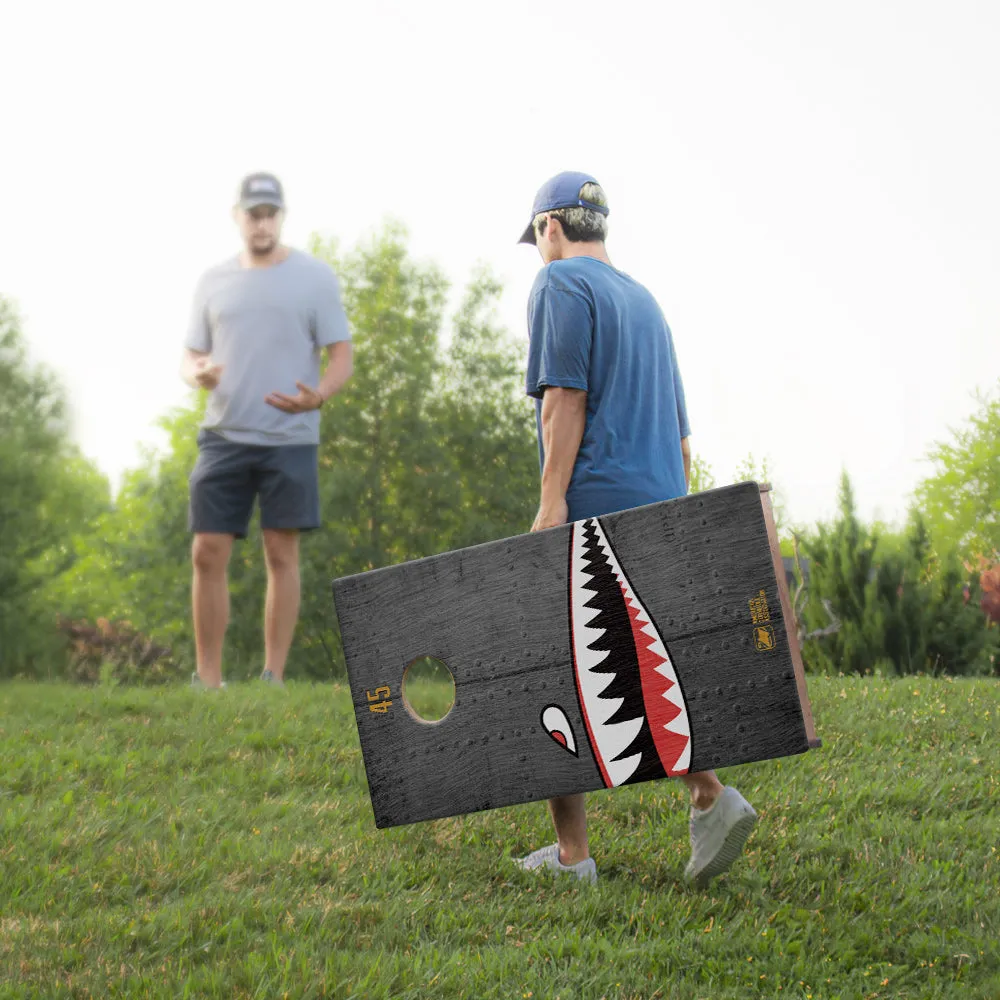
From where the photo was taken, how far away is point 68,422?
1175 cm

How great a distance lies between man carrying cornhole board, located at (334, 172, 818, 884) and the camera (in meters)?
2.99

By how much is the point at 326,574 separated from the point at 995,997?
33.9ft

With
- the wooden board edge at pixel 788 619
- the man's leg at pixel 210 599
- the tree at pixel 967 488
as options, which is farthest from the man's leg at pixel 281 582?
the tree at pixel 967 488

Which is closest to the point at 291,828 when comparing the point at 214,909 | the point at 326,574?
the point at 214,909

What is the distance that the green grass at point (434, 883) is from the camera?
2799 millimetres

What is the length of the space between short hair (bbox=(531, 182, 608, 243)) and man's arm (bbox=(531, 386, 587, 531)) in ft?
1.83

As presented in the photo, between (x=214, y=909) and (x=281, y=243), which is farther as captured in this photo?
(x=281, y=243)

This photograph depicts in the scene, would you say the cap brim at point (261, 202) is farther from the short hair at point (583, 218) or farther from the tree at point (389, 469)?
the tree at point (389, 469)

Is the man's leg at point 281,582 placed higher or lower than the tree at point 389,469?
lower

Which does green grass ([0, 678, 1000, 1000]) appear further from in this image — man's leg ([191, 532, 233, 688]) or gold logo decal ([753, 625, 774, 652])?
man's leg ([191, 532, 233, 688])

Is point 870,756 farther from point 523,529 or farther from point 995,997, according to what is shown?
point 523,529

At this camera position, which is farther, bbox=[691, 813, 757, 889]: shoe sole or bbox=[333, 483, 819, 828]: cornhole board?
bbox=[691, 813, 757, 889]: shoe sole

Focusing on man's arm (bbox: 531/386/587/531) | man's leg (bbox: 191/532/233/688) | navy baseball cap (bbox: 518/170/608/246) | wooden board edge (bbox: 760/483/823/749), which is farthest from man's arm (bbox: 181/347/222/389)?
wooden board edge (bbox: 760/483/823/749)

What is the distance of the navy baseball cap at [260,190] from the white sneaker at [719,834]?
4.28 metres
